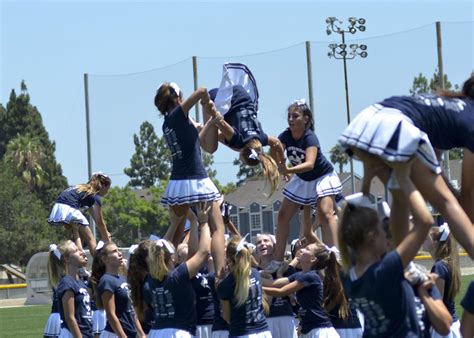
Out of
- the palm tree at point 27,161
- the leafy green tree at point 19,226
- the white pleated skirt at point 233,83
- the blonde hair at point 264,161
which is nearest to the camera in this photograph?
the blonde hair at point 264,161

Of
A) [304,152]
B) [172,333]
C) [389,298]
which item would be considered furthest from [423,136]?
[304,152]

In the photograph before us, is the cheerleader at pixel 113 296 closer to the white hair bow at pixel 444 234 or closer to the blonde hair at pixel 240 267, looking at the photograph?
the blonde hair at pixel 240 267

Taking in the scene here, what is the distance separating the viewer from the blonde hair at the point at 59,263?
37.3 ft

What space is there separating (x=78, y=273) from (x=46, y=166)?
5947 cm

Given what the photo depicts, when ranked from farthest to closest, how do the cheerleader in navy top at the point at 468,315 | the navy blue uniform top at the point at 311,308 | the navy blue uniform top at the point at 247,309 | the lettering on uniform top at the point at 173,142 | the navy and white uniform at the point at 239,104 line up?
the navy blue uniform top at the point at 311,308, the navy and white uniform at the point at 239,104, the lettering on uniform top at the point at 173,142, the navy blue uniform top at the point at 247,309, the cheerleader in navy top at the point at 468,315

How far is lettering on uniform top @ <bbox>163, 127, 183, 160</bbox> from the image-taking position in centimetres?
956

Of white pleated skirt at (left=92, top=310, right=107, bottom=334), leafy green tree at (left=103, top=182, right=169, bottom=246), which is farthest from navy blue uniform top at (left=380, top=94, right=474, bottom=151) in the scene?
leafy green tree at (left=103, top=182, right=169, bottom=246)

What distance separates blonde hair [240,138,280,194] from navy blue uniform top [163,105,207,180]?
1.63 feet

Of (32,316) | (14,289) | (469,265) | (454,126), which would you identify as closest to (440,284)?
(454,126)

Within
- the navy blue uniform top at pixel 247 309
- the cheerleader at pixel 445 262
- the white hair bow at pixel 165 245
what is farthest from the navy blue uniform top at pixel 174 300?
the cheerleader at pixel 445 262

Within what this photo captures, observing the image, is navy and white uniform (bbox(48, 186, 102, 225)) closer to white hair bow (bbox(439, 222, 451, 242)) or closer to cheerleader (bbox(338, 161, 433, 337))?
white hair bow (bbox(439, 222, 451, 242))

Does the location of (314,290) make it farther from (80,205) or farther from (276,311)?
(80,205)

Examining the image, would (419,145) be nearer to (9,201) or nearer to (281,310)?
(281,310)

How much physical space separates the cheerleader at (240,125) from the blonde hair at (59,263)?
206cm
